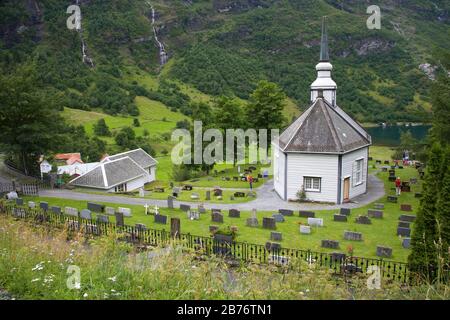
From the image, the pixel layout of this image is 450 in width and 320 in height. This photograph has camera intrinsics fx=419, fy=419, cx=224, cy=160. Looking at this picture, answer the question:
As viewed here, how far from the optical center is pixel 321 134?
33062 mm

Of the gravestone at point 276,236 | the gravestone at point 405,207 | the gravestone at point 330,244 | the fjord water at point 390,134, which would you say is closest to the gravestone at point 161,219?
the gravestone at point 276,236

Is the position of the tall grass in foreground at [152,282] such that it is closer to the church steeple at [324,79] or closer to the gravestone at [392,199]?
the gravestone at [392,199]

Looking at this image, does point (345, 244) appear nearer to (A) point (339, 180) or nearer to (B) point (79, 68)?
(A) point (339, 180)

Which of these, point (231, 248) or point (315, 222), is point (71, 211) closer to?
point (231, 248)

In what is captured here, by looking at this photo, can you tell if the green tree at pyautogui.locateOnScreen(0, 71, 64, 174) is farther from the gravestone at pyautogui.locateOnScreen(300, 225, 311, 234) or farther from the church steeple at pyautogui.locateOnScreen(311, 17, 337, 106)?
the church steeple at pyautogui.locateOnScreen(311, 17, 337, 106)

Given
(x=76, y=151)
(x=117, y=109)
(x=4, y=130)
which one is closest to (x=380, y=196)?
(x=4, y=130)

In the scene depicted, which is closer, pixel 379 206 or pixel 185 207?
pixel 185 207

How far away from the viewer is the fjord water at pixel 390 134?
119250 millimetres

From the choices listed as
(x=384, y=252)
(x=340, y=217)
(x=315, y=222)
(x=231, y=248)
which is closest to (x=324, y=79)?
(x=340, y=217)

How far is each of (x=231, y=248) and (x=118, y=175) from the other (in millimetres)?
28662

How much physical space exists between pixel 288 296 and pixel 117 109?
126 meters

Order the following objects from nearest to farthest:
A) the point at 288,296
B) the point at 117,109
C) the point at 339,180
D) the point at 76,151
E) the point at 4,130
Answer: the point at 288,296
the point at 339,180
the point at 4,130
the point at 76,151
the point at 117,109

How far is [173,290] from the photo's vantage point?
6.92 metres

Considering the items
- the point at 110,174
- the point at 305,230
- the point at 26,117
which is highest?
the point at 26,117
